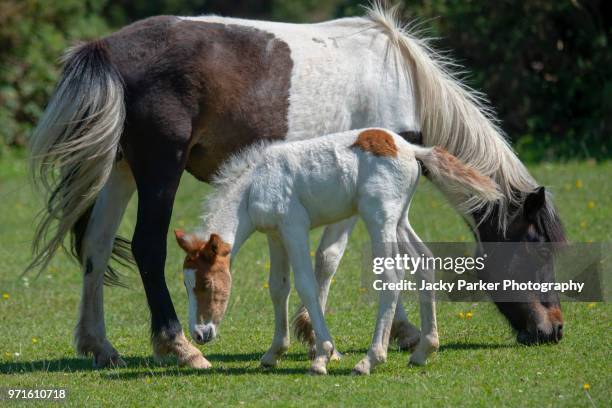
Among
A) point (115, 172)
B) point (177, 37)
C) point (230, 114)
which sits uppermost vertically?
point (177, 37)

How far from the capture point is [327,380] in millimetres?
5703

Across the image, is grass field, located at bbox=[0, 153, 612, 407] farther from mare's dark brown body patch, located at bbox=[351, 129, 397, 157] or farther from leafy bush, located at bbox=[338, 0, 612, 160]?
leafy bush, located at bbox=[338, 0, 612, 160]

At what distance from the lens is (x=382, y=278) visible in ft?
19.1

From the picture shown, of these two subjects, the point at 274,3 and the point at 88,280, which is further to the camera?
the point at 274,3

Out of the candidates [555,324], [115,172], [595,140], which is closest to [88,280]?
[115,172]

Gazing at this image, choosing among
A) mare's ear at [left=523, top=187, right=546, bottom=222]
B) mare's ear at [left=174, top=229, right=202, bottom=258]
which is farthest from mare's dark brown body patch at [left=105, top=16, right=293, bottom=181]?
mare's ear at [left=523, top=187, right=546, bottom=222]

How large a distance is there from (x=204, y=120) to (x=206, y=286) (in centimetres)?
138

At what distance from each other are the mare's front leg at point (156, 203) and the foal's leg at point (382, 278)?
1227mm

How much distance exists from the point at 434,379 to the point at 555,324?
127cm

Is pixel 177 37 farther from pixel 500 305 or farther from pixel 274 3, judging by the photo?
pixel 274 3

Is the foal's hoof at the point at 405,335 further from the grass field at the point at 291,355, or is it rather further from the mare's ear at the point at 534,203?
the mare's ear at the point at 534,203

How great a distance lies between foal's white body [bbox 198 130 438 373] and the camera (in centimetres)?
584

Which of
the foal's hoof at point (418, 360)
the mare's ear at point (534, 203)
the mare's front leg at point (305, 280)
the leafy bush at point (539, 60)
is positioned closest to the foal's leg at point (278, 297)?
the mare's front leg at point (305, 280)

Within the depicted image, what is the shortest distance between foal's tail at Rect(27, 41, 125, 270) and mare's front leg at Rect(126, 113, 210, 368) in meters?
0.20
